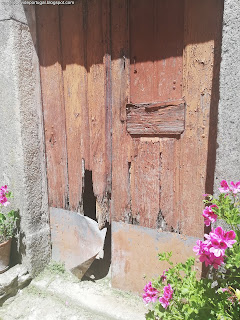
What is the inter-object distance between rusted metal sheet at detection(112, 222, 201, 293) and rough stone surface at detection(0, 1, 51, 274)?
30.1 inches

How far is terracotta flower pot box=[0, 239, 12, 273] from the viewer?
2.28m

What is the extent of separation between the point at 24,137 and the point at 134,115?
1.00 metres

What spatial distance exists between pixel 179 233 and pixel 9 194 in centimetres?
148

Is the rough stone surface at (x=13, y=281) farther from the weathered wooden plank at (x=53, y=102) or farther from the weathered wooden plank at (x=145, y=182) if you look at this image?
the weathered wooden plank at (x=145, y=182)

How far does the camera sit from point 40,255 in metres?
2.49

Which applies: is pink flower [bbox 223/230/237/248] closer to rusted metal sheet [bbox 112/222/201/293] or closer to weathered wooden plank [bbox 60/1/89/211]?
rusted metal sheet [bbox 112/222/201/293]

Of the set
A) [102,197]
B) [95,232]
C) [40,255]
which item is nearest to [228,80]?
[102,197]

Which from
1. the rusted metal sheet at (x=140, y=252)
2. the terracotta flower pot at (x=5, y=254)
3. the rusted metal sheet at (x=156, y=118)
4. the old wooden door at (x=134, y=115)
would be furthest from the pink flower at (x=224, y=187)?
the terracotta flower pot at (x=5, y=254)

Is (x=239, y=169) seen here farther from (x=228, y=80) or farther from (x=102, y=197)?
(x=102, y=197)

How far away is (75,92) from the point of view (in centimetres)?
218

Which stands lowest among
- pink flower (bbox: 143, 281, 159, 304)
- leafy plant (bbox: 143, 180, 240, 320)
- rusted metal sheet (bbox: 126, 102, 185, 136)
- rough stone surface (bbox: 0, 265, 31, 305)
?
rough stone surface (bbox: 0, 265, 31, 305)

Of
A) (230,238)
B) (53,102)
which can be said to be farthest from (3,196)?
(230,238)

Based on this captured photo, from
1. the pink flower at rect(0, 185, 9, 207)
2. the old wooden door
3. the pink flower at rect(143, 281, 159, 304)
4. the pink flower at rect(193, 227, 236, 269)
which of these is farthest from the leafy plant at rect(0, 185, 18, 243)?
the pink flower at rect(193, 227, 236, 269)

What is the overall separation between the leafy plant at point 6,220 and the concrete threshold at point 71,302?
498 millimetres
